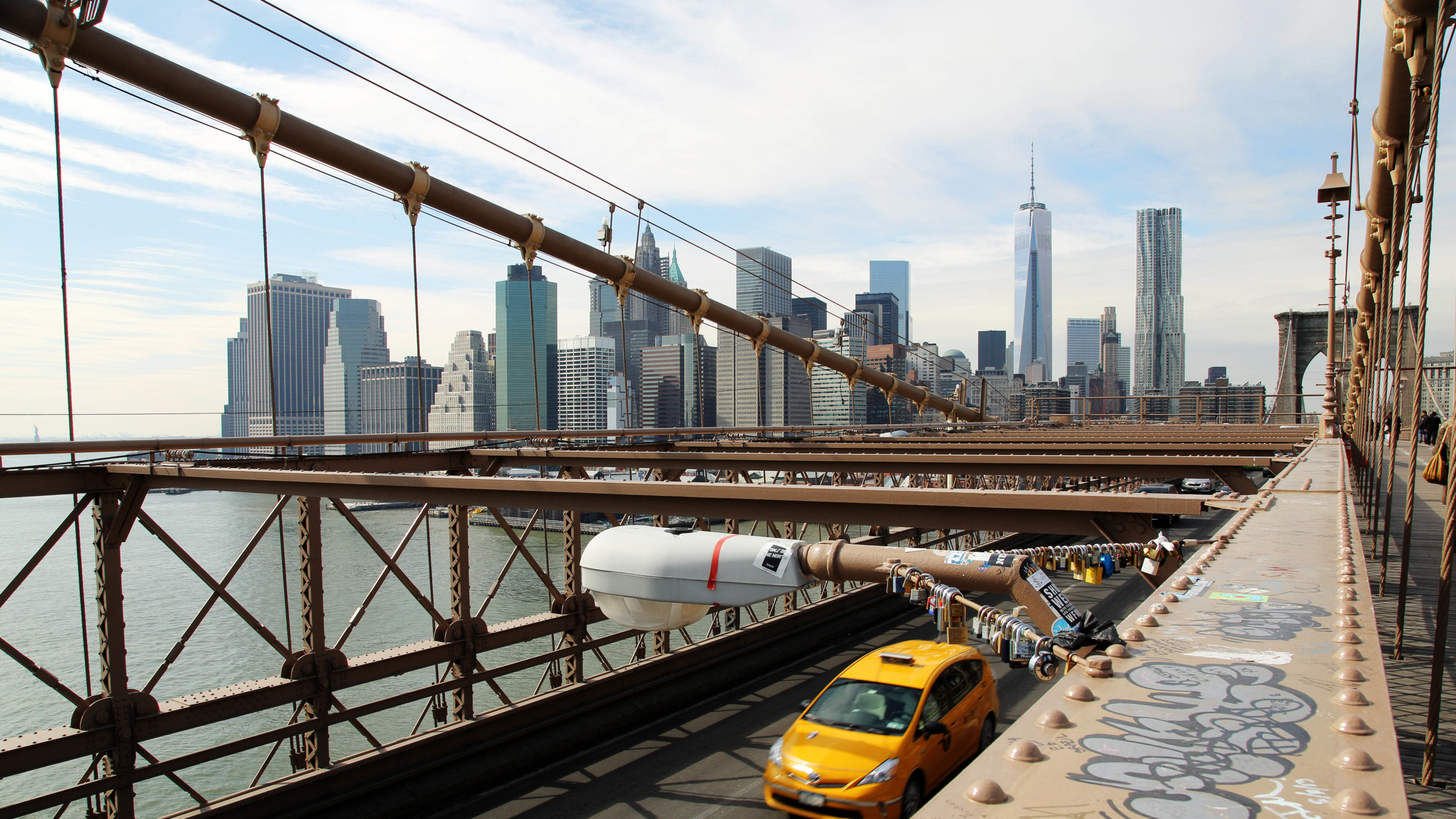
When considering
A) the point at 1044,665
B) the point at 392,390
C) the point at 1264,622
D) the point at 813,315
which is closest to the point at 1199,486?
the point at 392,390

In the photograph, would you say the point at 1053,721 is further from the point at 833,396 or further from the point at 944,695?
the point at 833,396

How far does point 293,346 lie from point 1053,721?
4036 centimetres

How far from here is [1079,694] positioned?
2.03 meters

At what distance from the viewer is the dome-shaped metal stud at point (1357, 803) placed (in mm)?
1435

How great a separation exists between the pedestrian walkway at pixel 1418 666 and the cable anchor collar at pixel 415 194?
15.7 m

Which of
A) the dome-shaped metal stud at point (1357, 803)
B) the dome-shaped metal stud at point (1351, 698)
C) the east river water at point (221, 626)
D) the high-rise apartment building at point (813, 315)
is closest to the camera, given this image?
the dome-shaped metal stud at point (1357, 803)

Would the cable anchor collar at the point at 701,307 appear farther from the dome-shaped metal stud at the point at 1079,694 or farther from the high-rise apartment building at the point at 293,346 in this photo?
the dome-shaped metal stud at the point at 1079,694

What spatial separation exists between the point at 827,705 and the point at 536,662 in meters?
4.45

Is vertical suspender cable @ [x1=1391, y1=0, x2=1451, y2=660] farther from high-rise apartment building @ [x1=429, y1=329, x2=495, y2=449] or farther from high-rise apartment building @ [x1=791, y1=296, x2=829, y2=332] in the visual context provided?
high-rise apartment building @ [x1=791, y1=296, x2=829, y2=332]

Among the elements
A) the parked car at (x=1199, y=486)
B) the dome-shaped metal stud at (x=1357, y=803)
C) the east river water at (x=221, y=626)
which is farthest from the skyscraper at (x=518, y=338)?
the parked car at (x=1199, y=486)

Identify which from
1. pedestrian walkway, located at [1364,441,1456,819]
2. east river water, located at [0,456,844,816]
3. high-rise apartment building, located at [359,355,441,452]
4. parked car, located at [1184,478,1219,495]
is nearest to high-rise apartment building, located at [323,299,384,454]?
high-rise apartment building, located at [359,355,441,452]

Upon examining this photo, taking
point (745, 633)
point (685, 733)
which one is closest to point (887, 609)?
point (745, 633)

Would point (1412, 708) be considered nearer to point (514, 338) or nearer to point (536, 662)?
point (536, 662)

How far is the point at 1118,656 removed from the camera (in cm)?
230
